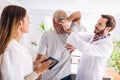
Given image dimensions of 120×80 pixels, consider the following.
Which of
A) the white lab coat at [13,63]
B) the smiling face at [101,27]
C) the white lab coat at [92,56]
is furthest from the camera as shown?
the smiling face at [101,27]

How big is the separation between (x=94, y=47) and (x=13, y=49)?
2.93 ft

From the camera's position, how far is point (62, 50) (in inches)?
79.4

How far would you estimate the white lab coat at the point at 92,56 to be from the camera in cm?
204

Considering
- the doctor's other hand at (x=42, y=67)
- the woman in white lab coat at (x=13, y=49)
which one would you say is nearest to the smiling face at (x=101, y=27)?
the doctor's other hand at (x=42, y=67)

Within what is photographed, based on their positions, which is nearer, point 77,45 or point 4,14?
point 4,14

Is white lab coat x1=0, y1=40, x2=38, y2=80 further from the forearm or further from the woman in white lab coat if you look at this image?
the forearm

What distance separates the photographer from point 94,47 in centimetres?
208

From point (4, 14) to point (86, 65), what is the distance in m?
1.00

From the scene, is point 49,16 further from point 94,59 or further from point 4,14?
point 4,14

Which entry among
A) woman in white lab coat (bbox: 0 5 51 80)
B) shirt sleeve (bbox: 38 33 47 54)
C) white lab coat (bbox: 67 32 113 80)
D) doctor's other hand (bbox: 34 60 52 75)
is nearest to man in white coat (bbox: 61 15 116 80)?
white lab coat (bbox: 67 32 113 80)

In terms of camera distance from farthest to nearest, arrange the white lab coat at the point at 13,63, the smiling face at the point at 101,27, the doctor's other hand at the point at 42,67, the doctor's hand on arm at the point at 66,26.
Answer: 1. the smiling face at the point at 101,27
2. the doctor's hand on arm at the point at 66,26
3. the doctor's other hand at the point at 42,67
4. the white lab coat at the point at 13,63

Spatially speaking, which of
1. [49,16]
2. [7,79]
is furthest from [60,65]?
[49,16]

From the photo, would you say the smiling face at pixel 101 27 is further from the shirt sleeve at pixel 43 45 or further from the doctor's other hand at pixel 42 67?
the doctor's other hand at pixel 42 67

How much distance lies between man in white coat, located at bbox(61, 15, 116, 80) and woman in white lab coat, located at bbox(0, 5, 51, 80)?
0.55 meters
